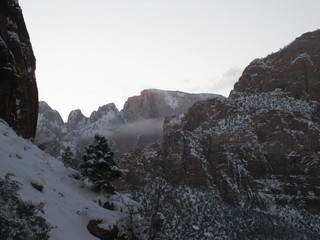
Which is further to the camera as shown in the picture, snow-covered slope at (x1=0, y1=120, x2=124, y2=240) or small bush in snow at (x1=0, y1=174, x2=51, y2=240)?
snow-covered slope at (x1=0, y1=120, x2=124, y2=240)

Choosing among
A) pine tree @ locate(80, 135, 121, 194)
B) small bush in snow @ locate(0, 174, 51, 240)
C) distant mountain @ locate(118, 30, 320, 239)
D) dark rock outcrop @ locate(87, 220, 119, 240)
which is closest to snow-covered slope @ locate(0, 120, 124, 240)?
dark rock outcrop @ locate(87, 220, 119, 240)

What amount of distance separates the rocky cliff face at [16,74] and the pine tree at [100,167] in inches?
419

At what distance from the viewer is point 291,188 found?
176 meters

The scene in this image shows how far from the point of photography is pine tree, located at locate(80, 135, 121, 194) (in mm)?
29031

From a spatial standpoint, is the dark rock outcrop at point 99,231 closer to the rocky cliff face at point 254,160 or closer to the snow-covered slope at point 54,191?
the snow-covered slope at point 54,191

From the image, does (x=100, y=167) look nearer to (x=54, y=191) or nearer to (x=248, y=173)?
(x=54, y=191)

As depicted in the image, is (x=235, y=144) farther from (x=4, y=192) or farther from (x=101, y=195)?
(x=4, y=192)

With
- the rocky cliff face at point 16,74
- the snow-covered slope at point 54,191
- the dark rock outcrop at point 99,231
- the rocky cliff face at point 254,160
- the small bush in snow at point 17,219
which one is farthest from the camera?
the rocky cliff face at point 254,160

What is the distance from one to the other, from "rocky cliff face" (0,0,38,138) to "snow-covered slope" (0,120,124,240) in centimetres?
677

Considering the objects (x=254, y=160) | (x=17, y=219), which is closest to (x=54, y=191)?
(x=17, y=219)

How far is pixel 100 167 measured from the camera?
29.7 metres

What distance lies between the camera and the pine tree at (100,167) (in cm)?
2903

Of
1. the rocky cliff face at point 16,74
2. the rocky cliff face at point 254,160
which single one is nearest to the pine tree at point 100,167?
the rocky cliff face at point 16,74

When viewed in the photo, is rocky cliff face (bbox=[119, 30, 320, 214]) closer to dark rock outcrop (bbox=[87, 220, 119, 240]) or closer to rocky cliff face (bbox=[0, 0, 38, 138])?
rocky cliff face (bbox=[0, 0, 38, 138])
